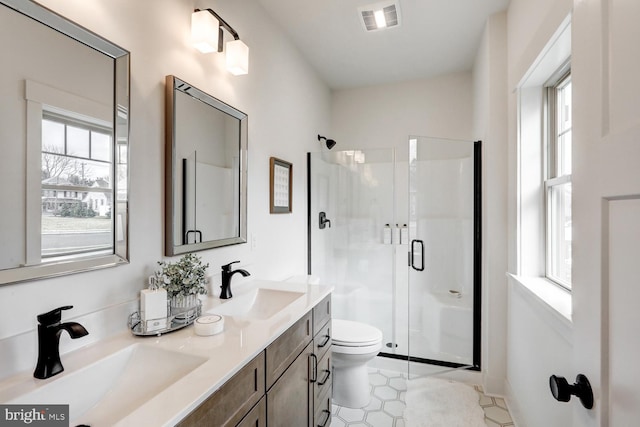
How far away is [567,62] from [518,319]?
142 cm

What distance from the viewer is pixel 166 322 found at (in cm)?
115

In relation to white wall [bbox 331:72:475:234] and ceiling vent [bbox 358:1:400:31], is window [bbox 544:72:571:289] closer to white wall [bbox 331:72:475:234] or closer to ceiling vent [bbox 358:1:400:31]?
ceiling vent [bbox 358:1:400:31]

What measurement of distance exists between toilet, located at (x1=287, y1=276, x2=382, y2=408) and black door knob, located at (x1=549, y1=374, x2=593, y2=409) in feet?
4.81

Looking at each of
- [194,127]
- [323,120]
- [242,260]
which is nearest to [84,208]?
[194,127]

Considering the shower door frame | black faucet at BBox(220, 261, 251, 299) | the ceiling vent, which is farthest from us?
the shower door frame

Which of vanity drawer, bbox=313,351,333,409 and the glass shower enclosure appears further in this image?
the glass shower enclosure

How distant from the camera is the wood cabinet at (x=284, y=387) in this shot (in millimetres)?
887

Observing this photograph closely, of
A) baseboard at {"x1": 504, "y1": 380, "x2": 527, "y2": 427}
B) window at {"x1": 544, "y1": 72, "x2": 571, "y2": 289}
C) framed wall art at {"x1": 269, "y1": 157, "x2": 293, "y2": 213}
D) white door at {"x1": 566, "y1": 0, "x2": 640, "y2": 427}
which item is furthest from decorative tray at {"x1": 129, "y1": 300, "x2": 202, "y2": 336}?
baseboard at {"x1": 504, "y1": 380, "x2": 527, "y2": 427}

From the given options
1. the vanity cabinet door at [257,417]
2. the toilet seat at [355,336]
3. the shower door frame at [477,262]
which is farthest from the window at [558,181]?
the vanity cabinet door at [257,417]

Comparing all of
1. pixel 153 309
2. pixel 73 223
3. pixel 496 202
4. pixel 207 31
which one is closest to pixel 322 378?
pixel 153 309

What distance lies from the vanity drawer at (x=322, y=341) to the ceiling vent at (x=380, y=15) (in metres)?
2.03

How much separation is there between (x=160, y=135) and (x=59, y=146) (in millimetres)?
409

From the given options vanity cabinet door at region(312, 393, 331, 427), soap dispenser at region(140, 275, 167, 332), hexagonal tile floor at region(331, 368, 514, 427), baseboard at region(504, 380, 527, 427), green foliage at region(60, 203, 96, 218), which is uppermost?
green foliage at region(60, 203, 96, 218)

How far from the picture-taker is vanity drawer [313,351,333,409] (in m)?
1.62
